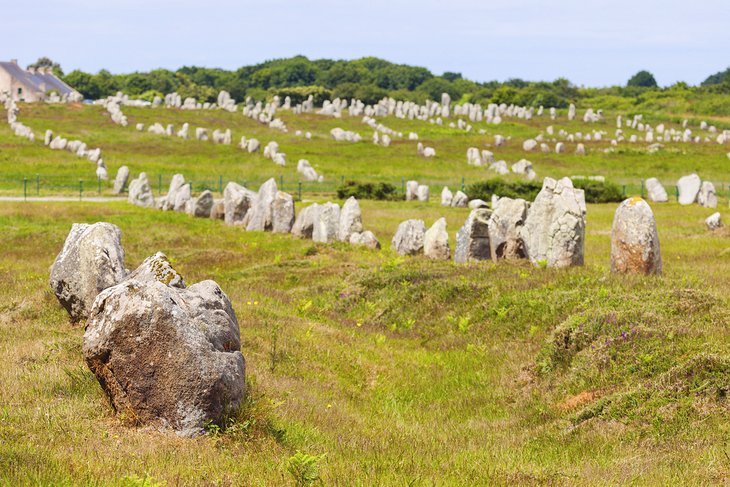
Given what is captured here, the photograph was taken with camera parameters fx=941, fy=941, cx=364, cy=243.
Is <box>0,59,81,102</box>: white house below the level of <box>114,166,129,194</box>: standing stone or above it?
above

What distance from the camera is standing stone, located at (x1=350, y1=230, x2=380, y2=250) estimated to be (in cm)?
3078

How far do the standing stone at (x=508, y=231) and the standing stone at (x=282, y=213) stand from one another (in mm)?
10920

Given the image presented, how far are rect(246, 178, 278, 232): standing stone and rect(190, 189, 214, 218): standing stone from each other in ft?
14.1

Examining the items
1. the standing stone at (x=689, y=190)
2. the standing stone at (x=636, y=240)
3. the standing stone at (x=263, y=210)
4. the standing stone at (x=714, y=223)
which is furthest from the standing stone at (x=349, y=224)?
the standing stone at (x=689, y=190)

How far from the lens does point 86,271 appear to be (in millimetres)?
16516

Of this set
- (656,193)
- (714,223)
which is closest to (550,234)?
(714,223)

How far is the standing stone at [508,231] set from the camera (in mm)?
24841

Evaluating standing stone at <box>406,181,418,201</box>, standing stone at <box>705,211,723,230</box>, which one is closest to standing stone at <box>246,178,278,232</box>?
standing stone at <box>705,211,723,230</box>

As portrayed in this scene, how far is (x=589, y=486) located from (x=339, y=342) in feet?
30.2

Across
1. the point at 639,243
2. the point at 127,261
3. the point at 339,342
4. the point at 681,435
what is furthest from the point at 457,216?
the point at 681,435

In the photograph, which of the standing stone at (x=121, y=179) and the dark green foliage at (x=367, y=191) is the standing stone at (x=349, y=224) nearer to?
the dark green foliage at (x=367, y=191)

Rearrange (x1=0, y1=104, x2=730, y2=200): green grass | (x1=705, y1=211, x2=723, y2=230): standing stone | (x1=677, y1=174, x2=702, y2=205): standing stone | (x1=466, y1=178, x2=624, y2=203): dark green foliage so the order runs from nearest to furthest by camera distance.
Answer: (x1=705, y1=211, x2=723, y2=230): standing stone, (x1=466, y1=178, x2=624, y2=203): dark green foliage, (x1=677, y1=174, x2=702, y2=205): standing stone, (x1=0, y1=104, x2=730, y2=200): green grass

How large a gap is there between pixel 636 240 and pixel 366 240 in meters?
12.0

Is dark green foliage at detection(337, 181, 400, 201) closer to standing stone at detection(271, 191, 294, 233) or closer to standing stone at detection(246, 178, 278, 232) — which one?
standing stone at detection(246, 178, 278, 232)
